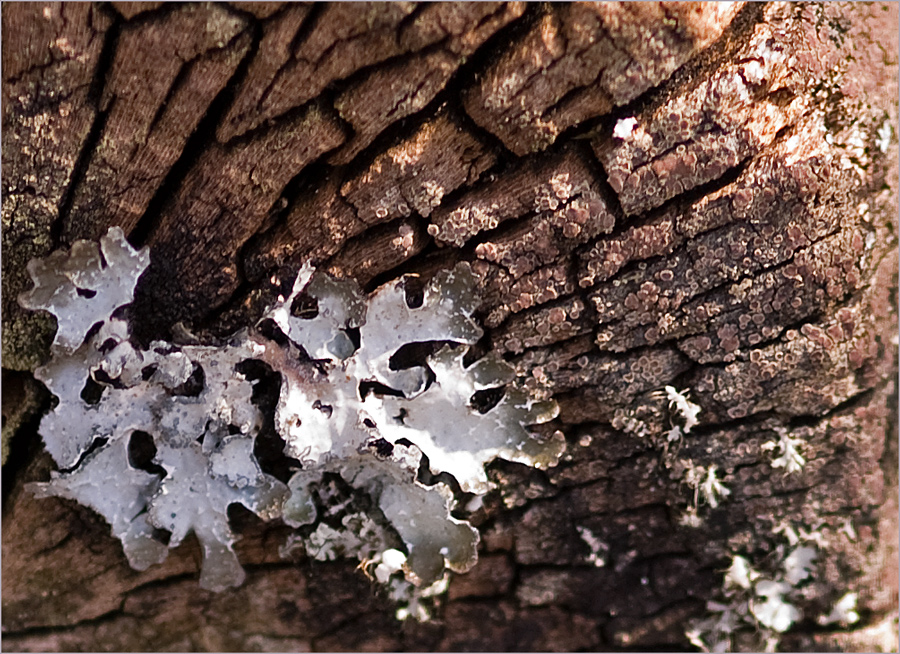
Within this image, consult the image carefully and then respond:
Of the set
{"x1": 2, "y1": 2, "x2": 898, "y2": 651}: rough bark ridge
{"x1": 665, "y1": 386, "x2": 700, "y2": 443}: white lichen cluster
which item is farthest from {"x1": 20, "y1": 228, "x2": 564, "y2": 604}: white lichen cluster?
{"x1": 665, "y1": 386, "x2": 700, "y2": 443}: white lichen cluster

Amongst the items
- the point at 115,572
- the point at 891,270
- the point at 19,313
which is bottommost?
the point at 115,572

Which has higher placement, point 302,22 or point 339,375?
point 302,22

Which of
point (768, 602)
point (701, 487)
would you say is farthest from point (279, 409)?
point (768, 602)

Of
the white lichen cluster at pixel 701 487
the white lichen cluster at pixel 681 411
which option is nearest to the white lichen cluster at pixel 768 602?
the white lichen cluster at pixel 701 487

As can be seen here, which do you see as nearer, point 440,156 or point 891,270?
point 440,156

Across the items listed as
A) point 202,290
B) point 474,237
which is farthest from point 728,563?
point 202,290

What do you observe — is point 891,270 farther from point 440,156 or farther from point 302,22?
point 302,22

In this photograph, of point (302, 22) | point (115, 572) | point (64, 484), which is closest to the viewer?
point (302, 22)
